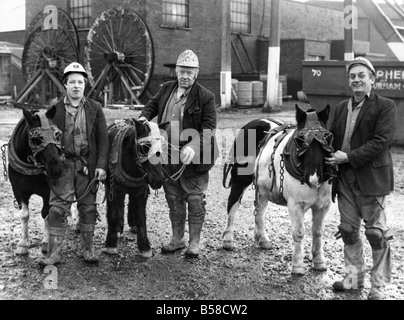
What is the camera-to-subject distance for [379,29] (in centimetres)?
1546

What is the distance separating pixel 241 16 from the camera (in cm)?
2627

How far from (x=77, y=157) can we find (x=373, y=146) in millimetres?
2802

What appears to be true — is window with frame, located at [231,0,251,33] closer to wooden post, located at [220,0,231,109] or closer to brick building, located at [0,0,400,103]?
brick building, located at [0,0,400,103]

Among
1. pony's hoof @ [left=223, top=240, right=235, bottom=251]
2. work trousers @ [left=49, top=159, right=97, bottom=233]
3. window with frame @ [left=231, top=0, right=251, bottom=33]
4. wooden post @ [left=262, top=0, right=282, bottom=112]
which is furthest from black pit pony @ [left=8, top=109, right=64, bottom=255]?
window with frame @ [left=231, top=0, right=251, bottom=33]

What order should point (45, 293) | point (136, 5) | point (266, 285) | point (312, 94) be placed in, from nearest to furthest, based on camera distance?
point (45, 293) → point (266, 285) → point (312, 94) → point (136, 5)

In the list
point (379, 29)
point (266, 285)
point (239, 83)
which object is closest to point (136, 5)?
point (239, 83)

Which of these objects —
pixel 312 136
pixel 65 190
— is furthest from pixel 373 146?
pixel 65 190

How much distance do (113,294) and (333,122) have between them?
2.56m

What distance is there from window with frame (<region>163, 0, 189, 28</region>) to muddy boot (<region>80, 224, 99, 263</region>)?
1761cm

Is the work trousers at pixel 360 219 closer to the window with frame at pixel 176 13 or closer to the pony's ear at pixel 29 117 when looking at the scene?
the pony's ear at pixel 29 117

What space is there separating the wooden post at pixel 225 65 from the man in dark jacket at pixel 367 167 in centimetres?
1583

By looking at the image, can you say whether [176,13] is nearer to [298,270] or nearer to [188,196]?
[188,196]

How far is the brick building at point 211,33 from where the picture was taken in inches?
860
